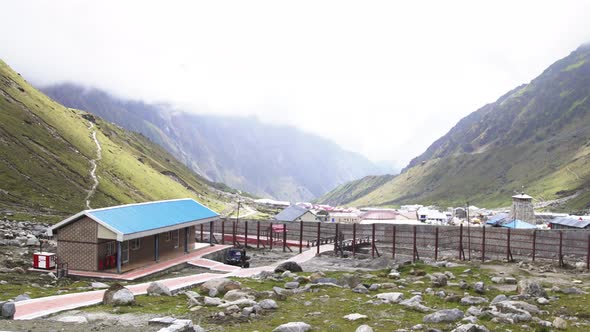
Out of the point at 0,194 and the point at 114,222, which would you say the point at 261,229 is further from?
the point at 0,194

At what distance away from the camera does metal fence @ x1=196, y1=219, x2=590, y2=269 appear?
41844mm

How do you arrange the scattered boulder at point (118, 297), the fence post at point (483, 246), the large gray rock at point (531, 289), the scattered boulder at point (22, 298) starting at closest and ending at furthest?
the scattered boulder at point (118, 297) → the scattered boulder at point (22, 298) → the large gray rock at point (531, 289) → the fence post at point (483, 246)

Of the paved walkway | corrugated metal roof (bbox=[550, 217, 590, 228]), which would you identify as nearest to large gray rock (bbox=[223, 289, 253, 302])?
the paved walkway

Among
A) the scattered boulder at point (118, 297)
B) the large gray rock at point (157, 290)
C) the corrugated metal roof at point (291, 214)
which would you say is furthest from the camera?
the corrugated metal roof at point (291, 214)

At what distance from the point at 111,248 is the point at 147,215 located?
4774 millimetres

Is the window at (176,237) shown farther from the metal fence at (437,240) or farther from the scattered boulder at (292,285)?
the scattered boulder at (292,285)

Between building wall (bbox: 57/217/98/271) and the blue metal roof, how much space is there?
1.16 m

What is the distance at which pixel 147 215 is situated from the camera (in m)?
41.4

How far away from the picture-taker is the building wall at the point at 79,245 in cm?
3566

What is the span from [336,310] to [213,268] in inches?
914

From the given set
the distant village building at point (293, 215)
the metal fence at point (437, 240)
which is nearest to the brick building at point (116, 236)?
the metal fence at point (437, 240)

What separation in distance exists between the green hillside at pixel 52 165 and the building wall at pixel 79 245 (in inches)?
1278

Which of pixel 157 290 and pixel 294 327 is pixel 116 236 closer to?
pixel 157 290

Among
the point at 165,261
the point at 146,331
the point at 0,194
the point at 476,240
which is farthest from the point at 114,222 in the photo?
the point at 0,194
